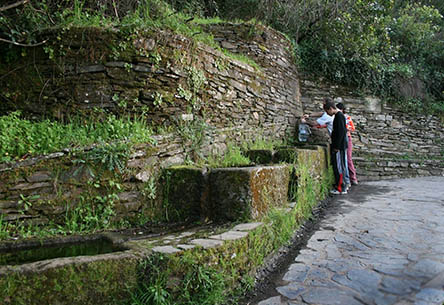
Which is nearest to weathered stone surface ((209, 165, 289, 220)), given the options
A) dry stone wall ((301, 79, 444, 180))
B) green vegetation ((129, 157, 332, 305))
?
green vegetation ((129, 157, 332, 305))

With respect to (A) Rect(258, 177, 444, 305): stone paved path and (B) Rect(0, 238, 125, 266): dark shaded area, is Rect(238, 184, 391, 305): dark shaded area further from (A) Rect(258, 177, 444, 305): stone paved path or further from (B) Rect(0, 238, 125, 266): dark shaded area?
(B) Rect(0, 238, 125, 266): dark shaded area

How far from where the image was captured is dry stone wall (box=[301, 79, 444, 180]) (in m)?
9.11

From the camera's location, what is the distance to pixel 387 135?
31.7 ft

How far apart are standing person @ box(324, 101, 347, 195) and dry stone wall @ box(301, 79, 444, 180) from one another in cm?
251

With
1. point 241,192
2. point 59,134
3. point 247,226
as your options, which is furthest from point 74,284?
point 59,134

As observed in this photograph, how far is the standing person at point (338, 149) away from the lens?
6441mm

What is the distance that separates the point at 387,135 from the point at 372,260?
25.3 ft

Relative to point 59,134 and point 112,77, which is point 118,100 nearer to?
point 112,77

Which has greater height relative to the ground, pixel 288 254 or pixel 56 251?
pixel 56 251

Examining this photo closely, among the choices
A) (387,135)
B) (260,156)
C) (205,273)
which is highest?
(387,135)

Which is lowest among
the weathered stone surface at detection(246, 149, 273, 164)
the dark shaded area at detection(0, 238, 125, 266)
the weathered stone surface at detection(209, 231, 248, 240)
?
the dark shaded area at detection(0, 238, 125, 266)

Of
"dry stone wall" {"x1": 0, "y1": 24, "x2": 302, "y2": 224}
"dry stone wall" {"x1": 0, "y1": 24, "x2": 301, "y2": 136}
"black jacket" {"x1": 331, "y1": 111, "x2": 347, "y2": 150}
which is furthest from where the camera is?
"black jacket" {"x1": 331, "y1": 111, "x2": 347, "y2": 150}

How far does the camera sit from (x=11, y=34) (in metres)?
4.16

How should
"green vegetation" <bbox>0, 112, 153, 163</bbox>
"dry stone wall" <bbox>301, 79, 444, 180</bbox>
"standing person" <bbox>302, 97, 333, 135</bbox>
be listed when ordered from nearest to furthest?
"green vegetation" <bbox>0, 112, 153, 163</bbox>, "standing person" <bbox>302, 97, 333, 135</bbox>, "dry stone wall" <bbox>301, 79, 444, 180</bbox>
